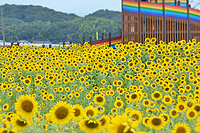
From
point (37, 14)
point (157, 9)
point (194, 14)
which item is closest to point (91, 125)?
point (157, 9)

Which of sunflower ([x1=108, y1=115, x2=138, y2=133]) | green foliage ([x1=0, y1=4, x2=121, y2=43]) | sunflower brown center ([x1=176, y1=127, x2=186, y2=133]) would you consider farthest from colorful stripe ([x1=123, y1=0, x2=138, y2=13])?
green foliage ([x1=0, y1=4, x2=121, y2=43])

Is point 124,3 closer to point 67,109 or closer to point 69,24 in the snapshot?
point 67,109

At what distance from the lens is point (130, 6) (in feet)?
51.3

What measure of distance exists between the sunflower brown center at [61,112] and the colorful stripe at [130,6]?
46.7 feet

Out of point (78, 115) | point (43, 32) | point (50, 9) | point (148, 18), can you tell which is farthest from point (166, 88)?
point (50, 9)

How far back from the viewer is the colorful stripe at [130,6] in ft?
51.1

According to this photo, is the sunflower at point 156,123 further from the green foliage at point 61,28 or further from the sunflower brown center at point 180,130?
the green foliage at point 61,28

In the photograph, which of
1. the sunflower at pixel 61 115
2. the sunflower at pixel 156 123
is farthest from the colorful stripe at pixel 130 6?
the sunflower at pixel 61 115

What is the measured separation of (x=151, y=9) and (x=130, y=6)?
4.62 ft

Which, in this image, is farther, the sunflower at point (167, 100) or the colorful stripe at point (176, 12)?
the colorful stripe at point (176, 12)

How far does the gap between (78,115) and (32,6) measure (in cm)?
16466

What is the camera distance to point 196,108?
120 inches

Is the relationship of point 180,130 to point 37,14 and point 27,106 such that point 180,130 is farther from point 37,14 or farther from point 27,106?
point 37,14

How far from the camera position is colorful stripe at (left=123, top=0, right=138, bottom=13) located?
613 inches
